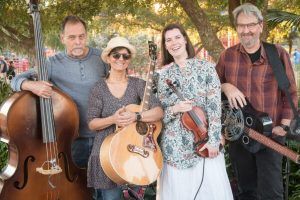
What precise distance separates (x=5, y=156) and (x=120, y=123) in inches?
105

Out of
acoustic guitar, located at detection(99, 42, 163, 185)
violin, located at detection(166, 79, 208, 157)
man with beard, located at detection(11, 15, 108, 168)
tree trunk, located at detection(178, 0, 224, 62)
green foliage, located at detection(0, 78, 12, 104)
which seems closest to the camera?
acoustic guitar, located at detection(99, 42, 163, 185)

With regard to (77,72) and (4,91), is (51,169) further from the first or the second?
(4,91)

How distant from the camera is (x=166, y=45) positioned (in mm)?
3400

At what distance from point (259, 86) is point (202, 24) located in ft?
8.90

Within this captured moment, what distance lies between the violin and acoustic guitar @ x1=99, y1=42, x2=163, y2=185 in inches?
9.2

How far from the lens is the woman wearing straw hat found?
3338 mm

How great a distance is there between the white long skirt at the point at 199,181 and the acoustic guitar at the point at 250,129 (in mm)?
354

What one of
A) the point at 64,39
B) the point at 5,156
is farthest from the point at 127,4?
the point at 64,39

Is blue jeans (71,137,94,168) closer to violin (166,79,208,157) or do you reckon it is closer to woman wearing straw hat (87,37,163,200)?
woman wearing straw hat (87,37,163,200)

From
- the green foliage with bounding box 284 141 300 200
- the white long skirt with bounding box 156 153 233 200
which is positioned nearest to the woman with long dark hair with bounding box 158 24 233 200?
the white long skirt with bounding box 156 153 233 200

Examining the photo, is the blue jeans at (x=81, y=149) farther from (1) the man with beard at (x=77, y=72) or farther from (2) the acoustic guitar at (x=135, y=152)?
(2) the acoustic guitar at (x=135, y=152)

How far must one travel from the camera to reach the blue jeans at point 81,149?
3.78 metres

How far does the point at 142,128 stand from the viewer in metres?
3.35

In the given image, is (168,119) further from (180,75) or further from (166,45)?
(166,45)
